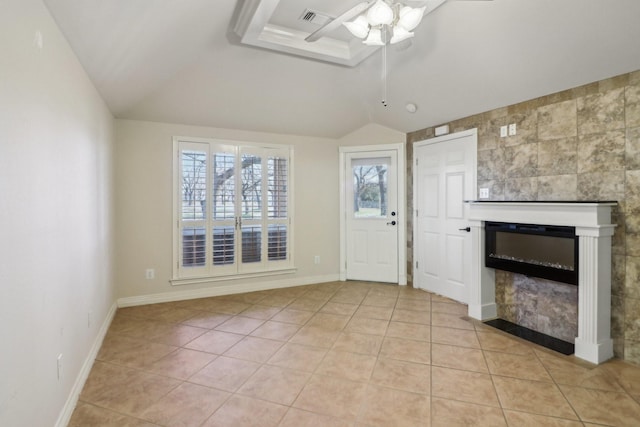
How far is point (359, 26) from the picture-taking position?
2088mm

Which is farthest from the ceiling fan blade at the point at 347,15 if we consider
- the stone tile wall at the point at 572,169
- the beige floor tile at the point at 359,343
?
the beige floor tile at the point at 359,343

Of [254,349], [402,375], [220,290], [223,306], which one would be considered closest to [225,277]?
[220,290]

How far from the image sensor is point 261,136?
4.50m

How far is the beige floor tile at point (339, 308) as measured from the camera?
3.64 metres

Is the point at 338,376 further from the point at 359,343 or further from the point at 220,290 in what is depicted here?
the point at 220,290

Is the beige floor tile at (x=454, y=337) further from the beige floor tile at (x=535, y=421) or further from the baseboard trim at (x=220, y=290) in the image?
the baseboard trim at (x=220, y=290)

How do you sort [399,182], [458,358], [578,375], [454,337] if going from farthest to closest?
[399,182] < [454,337] < [458,358] < [578,375]

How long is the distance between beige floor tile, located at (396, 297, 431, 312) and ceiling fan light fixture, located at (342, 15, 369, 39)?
9.41 ft

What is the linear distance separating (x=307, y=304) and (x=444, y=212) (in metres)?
2.05

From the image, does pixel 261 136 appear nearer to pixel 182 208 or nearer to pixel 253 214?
pixel 253 214

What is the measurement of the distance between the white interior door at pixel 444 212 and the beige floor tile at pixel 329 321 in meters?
1.51

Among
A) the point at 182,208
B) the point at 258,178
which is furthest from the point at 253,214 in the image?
the point at 182,208

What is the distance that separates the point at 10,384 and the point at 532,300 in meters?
3.73

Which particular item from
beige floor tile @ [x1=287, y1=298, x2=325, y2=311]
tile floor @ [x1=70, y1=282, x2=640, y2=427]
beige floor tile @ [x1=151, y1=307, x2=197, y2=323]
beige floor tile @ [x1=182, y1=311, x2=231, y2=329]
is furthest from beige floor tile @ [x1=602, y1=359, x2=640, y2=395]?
beige floor tile @ [x1=151, y1=307, x2=197, y2=323]
